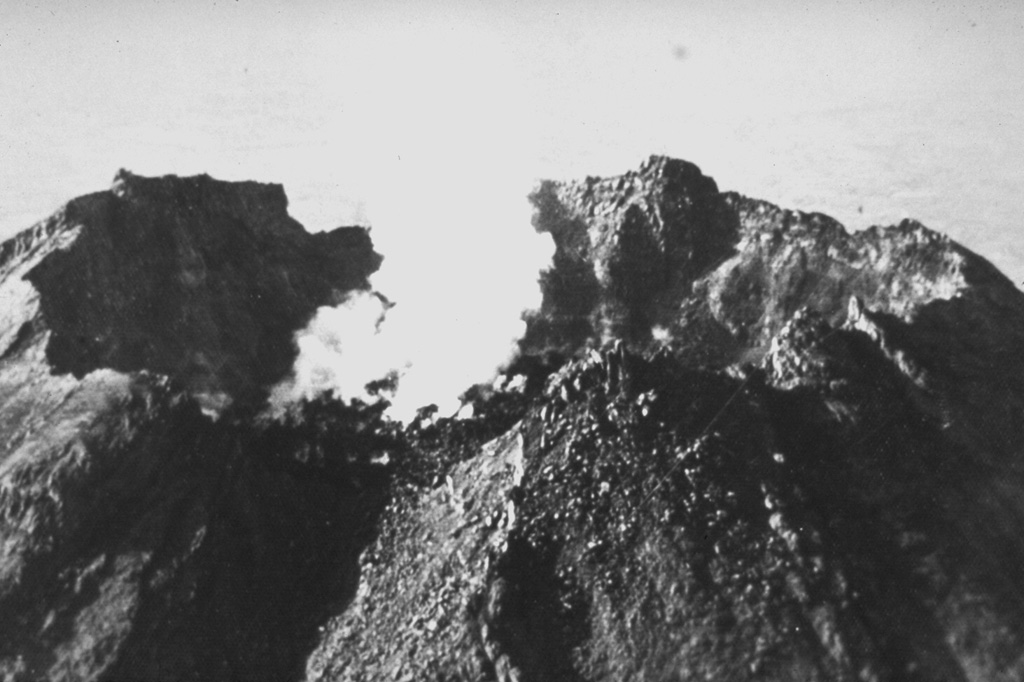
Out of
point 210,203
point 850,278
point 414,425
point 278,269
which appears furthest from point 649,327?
point 210,203

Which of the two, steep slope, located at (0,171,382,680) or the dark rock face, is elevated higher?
the dark rock face

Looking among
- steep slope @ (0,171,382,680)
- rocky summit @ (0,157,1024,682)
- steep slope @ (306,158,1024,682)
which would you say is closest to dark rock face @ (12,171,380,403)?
steep slope @ (0,171,382,680)

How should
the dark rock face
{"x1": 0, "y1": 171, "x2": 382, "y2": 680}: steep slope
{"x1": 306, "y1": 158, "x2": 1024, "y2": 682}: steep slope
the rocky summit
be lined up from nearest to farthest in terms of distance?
1. {"x1": 306, "y1": 158, "x2": 1024, "y2": 682}: steep slope
2. the rocky summit
3. {"x1": 0, "y1": 171, "x2": 382, "y2": 680}: steep slope
4. the dark rock face

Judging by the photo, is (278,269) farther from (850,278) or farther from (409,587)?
(850,278)

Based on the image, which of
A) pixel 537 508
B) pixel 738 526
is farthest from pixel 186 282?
pixel 738 526

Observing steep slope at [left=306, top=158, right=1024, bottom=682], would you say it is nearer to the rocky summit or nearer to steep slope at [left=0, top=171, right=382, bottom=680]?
the rocky summit

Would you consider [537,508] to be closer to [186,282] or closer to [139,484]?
[139,484]

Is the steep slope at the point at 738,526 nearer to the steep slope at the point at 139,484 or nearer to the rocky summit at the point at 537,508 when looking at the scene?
the rocky summit at the point at 537,508
